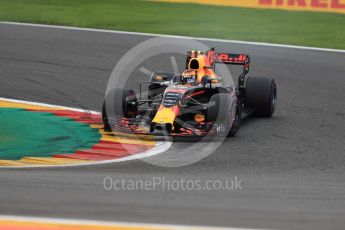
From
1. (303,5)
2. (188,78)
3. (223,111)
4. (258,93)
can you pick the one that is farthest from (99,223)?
(303,5)

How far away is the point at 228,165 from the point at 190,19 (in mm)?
12350

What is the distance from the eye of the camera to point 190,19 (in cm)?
2108

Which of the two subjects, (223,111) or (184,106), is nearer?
(223,111)

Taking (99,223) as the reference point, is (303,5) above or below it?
below

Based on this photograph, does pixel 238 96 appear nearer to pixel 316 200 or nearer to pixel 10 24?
pixel 316 200

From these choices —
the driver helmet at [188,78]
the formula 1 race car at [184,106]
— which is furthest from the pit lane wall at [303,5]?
the driver helmet at [188,78]

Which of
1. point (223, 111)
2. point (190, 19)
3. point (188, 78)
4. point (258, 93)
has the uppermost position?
point (188, 78)

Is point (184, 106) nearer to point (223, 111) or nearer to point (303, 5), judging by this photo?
point (223, 111)

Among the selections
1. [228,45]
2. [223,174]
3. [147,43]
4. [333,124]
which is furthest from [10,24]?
[223,174]

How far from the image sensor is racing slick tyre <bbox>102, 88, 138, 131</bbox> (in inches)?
421

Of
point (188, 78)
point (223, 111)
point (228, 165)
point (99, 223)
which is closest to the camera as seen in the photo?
point (99, 223)

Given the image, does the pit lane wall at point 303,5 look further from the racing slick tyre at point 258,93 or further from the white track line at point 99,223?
the white track line at point 99,223

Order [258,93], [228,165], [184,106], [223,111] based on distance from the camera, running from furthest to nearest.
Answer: [258,93], [184,106], [223,111], [228,165]

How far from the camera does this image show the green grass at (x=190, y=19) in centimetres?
1948
